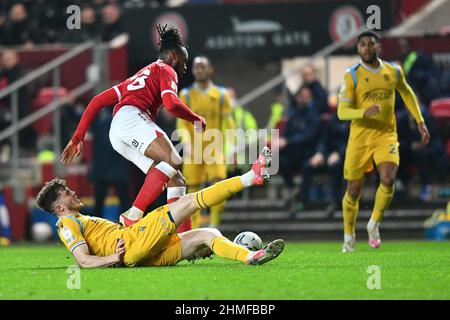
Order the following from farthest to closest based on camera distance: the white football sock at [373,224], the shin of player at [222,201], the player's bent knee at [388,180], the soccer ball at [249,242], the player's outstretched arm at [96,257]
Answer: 1. the white football sock at [373,224]
2. the player's bent knee at [388,180]
3. the soccer ball at [249,242]
4. the player's outstretched arm at [96,257]
5. the shin of player at [222,201]

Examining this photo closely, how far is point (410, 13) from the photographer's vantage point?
21281 millimetres

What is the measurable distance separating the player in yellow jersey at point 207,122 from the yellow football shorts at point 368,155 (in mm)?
3536

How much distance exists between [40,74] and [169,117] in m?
2.60

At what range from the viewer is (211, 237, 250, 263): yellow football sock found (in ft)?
32.6

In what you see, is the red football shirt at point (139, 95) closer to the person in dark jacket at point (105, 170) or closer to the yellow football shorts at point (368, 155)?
the yellow football shorts at point (368, 155)

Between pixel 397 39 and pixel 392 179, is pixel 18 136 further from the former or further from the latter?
pixel 392 179

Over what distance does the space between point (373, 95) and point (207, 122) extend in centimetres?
401

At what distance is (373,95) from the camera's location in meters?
13.4

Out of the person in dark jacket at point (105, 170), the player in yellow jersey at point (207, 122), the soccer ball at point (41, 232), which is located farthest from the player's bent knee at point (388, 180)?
the soccer ball at point (41, 232)

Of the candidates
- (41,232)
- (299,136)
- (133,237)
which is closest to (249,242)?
(133,237)

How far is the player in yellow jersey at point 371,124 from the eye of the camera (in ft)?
43.6

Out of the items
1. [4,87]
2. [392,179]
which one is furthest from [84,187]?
[392,179]

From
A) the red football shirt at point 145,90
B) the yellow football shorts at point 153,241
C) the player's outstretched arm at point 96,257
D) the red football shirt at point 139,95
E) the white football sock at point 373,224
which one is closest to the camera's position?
the yellow football shorts at point 153,241

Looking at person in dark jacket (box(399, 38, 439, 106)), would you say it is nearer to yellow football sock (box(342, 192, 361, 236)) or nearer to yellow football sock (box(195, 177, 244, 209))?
yellow football sock (box(342, 192, 361, 236))
